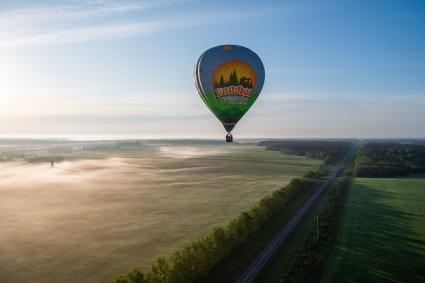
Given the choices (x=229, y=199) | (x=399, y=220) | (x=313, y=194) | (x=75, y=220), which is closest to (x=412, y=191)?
(x=313, y=194)

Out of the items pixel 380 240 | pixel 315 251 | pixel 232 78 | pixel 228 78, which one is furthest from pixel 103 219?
pixel 380 240

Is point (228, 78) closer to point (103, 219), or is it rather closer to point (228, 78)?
point (228, 78)

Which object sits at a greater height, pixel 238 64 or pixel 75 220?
pixel 238 64

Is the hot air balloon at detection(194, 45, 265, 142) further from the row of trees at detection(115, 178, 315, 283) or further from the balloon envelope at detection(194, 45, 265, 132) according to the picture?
the row of trees at detection(115, 178, 315, 283)

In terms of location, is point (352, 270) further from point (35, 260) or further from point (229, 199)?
point (229, 199)

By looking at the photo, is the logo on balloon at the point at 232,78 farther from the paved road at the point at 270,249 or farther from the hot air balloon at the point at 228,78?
the paved road at the point at 270,249
